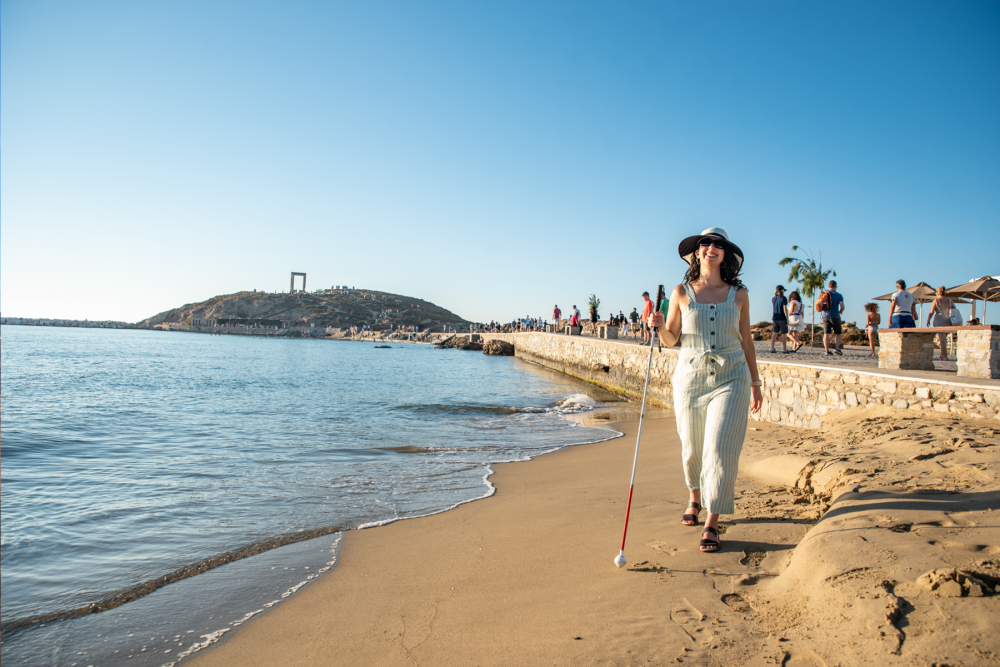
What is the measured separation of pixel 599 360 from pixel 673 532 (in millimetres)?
18087

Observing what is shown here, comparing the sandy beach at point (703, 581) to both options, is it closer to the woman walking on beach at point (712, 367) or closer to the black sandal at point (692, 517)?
the black sandal at point (692, 517)

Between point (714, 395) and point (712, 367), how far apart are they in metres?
0.16

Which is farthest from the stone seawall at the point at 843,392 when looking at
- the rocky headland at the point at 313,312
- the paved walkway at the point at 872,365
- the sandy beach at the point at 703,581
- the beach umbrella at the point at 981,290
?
the rocky headland at the point at 313,312

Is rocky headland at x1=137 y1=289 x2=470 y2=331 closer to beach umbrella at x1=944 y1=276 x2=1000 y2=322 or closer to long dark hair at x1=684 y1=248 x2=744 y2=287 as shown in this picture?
beach umbrella at x1=944 y1=276 x2=1000 y2=322

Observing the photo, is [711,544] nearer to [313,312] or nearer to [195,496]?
[195,496]

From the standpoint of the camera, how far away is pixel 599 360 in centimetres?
2128

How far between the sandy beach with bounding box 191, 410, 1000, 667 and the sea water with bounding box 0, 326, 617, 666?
39 centimetres

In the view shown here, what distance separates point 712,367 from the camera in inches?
121

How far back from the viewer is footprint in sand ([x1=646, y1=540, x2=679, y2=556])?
308 cm

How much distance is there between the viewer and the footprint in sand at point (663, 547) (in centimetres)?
308

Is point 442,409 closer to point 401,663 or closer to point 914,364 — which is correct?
point 914,364

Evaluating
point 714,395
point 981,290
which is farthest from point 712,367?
point 981,290

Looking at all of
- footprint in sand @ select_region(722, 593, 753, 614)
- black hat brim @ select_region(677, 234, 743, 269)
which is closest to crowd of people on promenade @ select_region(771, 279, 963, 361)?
black hat brim @ select_region(677, 234, 743, 269)

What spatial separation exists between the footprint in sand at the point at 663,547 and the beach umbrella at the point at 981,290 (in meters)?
15.6
